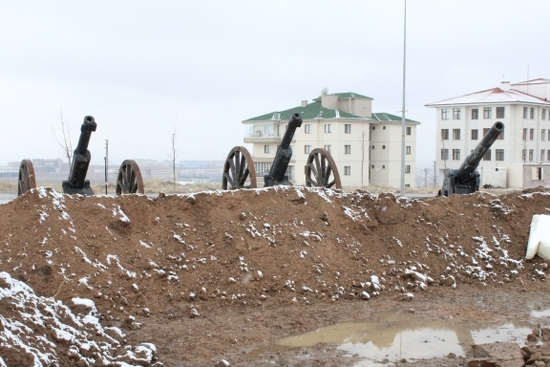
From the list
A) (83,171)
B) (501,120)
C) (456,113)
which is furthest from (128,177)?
(501,120)

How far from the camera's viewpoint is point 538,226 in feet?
37.3

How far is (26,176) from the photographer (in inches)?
516

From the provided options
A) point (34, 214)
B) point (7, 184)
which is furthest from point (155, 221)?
point (7, 184)

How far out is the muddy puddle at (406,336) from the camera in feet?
23.0

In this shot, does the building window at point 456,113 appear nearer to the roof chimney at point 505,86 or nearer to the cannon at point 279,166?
the roof chimney at point 505,86

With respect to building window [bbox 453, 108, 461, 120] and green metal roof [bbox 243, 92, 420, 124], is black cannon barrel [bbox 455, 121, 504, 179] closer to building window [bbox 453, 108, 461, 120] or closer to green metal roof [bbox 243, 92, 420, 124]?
green metal roof [bbox 243, 92, 420, 124]

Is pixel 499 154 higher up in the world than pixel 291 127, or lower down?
higher up

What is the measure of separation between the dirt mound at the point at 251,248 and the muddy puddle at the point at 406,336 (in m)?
1.04

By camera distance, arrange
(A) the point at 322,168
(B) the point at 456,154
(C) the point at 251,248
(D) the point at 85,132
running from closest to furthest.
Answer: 1. (C) the point at 251,248
2. (D) the point at 85,132
3. (A) the point at 322,168
4. (B) the point at 456,154

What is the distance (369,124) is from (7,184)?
28859mm

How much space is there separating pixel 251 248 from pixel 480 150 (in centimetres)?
744

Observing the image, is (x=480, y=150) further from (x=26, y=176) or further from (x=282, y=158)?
(x=26, y=176)

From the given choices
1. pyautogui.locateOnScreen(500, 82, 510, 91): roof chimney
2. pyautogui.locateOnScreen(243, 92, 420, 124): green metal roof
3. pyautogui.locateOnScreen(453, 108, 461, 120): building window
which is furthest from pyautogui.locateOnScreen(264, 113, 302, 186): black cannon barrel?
pyautogui.locateOnScreen(500, 82, 510, 91): roof chimney

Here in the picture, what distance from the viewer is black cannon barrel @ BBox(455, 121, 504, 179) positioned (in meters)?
14.5
